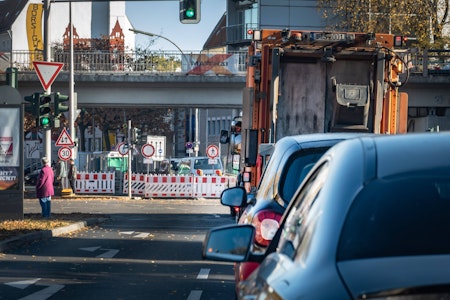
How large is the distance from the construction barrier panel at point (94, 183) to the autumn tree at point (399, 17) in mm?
14282

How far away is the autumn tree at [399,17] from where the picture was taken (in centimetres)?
5369

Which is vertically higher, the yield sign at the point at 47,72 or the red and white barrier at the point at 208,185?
the yield sign at the point at 47,72

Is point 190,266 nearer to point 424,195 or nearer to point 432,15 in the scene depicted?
point 424,195

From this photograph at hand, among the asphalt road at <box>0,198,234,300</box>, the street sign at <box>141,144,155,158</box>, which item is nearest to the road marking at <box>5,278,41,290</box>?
the asphalt road at <box>0,198,234,300</box>

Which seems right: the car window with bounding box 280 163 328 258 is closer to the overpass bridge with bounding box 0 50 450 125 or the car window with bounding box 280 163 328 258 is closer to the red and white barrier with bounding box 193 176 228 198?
the overpass bridge with bounding box 0 50 450 125

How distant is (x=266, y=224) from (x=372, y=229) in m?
3.82

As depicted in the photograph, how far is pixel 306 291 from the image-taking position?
3.08 m

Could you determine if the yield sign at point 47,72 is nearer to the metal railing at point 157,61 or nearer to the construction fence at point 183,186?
the metal railing at point 157,61

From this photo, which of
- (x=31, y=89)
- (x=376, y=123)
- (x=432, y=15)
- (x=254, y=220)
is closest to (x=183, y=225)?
(x=376, y=123)

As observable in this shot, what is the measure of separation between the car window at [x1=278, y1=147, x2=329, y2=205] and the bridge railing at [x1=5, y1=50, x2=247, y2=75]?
37.3m

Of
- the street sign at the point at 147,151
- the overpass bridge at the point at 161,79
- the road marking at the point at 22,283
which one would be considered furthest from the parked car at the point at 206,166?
the road marking at the point at 22,283

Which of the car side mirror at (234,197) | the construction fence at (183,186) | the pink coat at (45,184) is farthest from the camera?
the construction fence at (183,186)

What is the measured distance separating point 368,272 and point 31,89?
4503 cm

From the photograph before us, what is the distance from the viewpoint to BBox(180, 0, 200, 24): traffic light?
22594 mm
